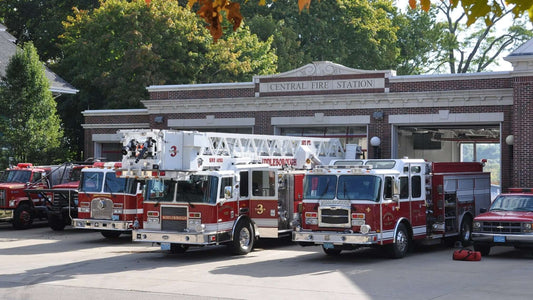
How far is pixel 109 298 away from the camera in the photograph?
13.4m

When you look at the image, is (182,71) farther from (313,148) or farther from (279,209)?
(279,209)

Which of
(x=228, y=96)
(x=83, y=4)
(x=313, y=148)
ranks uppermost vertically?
(x=83, y=4)

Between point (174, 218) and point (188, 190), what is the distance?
798 millimetres

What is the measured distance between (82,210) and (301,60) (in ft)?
96.3

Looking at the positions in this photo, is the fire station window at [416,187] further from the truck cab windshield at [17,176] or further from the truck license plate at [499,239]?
the truck cab windshield at [17,176]

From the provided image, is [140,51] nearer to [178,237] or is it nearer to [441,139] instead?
[441,139]

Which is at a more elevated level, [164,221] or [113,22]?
[113,22]

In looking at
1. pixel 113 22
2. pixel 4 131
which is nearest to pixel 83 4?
pixel 113 22

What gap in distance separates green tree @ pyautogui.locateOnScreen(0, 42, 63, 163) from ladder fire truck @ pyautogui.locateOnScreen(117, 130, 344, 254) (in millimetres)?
14411

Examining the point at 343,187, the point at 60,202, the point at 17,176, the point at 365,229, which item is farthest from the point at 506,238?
the point at 17,176

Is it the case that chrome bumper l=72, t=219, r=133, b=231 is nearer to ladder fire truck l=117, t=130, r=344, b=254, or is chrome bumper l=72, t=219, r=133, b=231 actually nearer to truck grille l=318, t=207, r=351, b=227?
ladder fire truck l=117, t=130, r=344, b=254

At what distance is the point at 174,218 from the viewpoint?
64.5 feet

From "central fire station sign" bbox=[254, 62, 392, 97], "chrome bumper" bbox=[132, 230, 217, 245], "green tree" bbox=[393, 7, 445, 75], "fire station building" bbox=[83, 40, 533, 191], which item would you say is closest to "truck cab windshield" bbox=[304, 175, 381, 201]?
"chrome bumper" bbox=[132, 230, 217, 245]

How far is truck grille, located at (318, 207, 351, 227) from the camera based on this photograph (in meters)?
18.6
